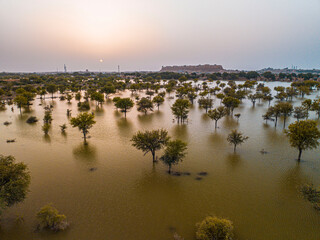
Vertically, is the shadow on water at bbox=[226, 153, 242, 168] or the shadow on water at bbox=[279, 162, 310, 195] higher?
the shadow on water at bbox=[226, 153, 242, 168]

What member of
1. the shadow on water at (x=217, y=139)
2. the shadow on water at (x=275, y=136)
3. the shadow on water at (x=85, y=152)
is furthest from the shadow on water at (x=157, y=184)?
the shadow on water at (x=275, y=136)

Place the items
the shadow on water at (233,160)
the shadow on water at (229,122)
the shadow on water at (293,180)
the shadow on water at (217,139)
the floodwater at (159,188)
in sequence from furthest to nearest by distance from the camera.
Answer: the shadow on water at (229,122)
the shadow on water at (217,139)
the shadow on water at (233,160)
the shadow on water at (293,180)
the floodwater at (159,188)

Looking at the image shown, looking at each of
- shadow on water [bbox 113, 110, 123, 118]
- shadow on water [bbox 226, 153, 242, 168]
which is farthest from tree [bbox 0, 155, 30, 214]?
shadow on water [bbox 113, 110, 123, 118]

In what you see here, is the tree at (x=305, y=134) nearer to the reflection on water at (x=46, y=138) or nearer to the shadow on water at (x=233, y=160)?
the shadow on water at (x=233, y=160)

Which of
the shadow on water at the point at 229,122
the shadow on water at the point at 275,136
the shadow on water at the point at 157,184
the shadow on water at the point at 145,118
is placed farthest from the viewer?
the shadow on water at the point at 145,118

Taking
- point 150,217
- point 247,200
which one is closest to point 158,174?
point 150,217

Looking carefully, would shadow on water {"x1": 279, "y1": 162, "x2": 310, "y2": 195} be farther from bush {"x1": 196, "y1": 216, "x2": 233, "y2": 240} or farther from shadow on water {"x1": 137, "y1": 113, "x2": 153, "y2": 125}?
shadow on water {"x1": 137, "y1": 113, "x2": 153, "y2": 125}
